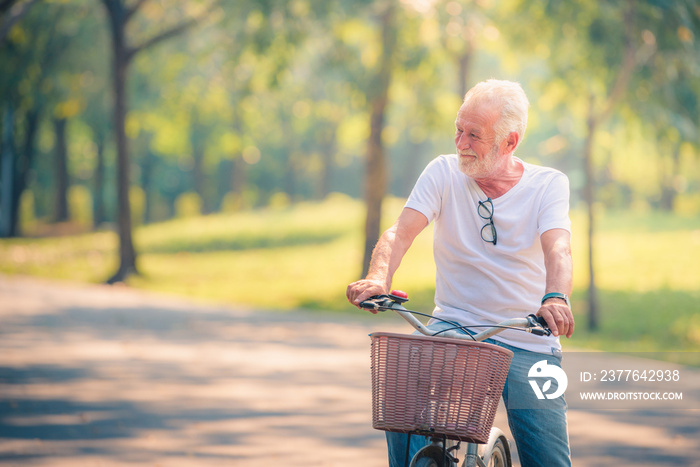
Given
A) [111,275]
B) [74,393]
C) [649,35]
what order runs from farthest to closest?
1. [111,275]
2. [649,35]
3. [74,393]

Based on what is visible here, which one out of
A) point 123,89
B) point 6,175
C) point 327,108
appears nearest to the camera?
point 123,89

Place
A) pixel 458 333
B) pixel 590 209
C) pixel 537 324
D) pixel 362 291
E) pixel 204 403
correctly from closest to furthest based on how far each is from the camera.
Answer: pixel 537 324
pixel 362 291
pixel 458 333
pixel 204 403
pixel 590 209

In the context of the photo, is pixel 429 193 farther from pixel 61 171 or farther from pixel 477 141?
pixel 61 171

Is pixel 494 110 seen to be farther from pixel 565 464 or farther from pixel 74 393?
pixel 74 393

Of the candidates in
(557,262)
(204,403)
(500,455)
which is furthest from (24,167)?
(557,262)

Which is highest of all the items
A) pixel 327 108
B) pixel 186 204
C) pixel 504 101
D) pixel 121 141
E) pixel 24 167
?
pixel 327 108

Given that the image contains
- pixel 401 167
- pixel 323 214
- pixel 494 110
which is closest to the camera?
pixel 494 110

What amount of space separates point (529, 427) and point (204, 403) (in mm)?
5065

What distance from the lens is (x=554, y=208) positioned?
337cm

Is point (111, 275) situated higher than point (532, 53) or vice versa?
point (532, 53)

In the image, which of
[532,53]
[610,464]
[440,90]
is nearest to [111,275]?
[440,90]

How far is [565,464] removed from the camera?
3.37 meters

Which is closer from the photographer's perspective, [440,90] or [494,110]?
[494,110]

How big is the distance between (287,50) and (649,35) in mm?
6979
